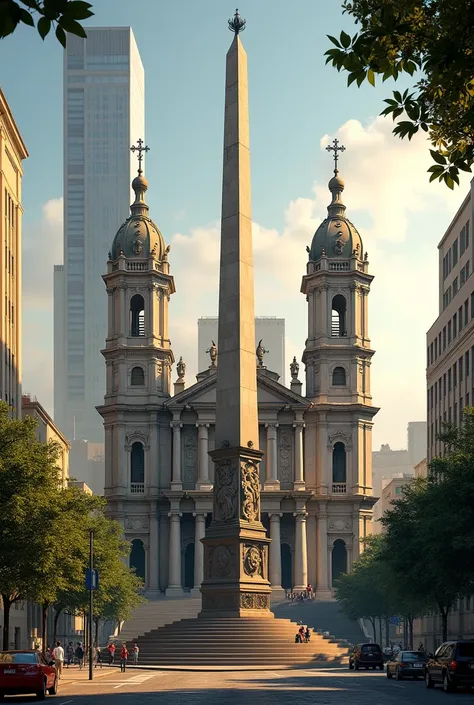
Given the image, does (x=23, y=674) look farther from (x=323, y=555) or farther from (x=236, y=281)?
(x=323, y=555)

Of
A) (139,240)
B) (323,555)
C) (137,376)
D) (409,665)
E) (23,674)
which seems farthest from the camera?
(139,240)

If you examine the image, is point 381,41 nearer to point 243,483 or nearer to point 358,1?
point 358,1

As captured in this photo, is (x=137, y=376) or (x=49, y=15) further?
(x=137, y=376)

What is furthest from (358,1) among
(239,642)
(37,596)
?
(239,642)

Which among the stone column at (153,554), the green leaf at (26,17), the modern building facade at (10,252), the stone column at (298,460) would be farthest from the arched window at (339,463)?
the green leaf at (26,17)

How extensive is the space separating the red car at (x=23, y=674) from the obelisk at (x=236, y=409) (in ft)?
62.1

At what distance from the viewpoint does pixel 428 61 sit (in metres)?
15.7

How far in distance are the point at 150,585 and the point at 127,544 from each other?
16.7 metres

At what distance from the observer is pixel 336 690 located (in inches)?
1379

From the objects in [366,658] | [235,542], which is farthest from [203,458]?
[235,542]

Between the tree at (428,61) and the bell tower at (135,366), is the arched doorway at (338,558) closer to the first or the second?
the bell tower at (135,366)

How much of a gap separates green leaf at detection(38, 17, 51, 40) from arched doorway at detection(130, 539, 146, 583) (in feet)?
335

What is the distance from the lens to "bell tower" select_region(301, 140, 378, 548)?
111250 mm

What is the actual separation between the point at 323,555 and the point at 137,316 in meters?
24.9
